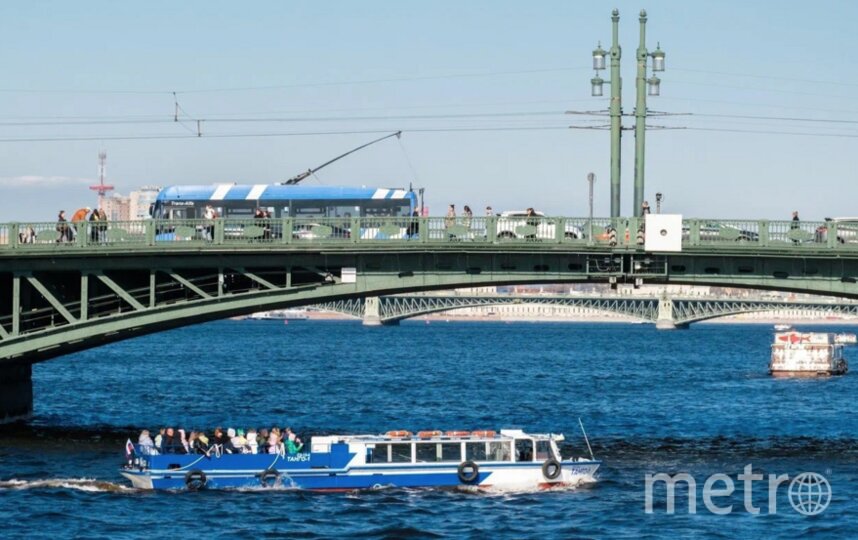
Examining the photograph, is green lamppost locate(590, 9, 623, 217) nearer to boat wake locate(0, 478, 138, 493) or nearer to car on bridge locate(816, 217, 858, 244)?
car on bridge locate(816, 217, 858, 244)

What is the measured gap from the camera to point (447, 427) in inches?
2884

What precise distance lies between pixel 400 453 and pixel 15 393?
25284mm

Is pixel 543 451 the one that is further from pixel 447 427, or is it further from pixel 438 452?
pixel 447 427

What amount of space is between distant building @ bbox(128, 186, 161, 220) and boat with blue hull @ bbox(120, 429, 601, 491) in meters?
28.4

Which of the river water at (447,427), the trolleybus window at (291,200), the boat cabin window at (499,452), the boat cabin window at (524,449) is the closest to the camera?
the river water at (447,427)

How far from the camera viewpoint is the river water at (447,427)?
4716cm

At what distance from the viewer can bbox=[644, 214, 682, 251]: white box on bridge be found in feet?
190

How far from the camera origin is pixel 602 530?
45.9 m

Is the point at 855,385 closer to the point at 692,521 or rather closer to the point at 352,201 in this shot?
the point at 352,201

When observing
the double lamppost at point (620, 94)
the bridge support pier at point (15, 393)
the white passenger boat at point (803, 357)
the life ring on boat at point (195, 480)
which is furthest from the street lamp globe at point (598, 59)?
the white passenger boat at point (803, 357)

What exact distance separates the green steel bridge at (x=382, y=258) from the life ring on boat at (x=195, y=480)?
8.39m

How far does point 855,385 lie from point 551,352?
211 ft

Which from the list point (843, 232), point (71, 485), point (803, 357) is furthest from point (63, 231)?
point (803, 357)

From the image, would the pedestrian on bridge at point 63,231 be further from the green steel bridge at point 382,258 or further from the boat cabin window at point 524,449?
the boat cabin window at point 524,449
